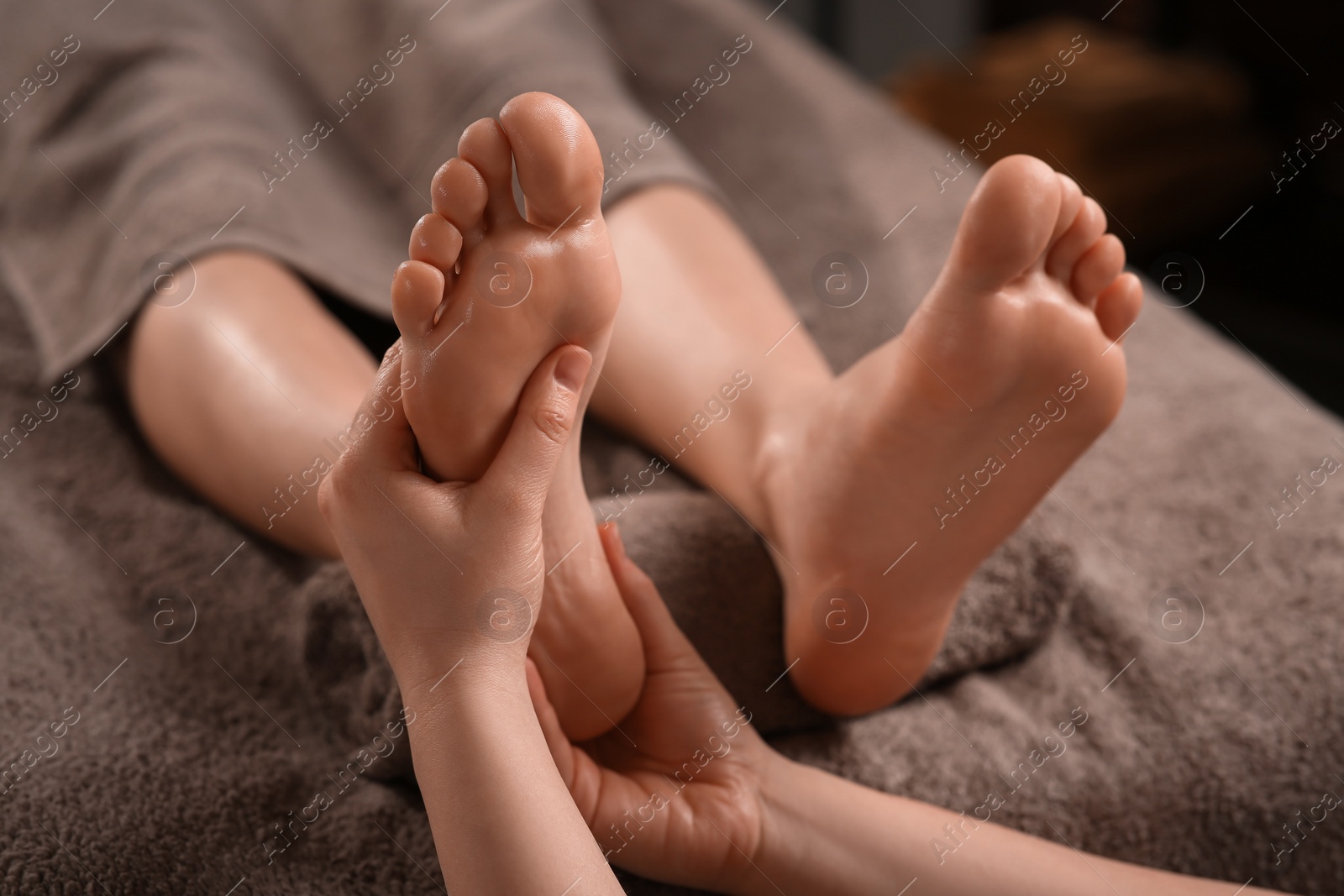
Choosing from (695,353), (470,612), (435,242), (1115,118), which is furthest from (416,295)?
(1115,118)

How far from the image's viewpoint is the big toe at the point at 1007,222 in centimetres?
50

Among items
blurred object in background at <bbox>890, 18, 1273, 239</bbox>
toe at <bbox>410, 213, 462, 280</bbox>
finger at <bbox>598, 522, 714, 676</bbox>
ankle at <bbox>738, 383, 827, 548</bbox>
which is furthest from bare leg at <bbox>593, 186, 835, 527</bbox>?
blurred object in background at <bbox>890, 18, 1273, 239</bbox>

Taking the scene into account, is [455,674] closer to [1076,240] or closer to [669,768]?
[669,768]

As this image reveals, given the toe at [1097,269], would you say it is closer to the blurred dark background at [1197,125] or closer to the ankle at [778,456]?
the ankle at [778,456]

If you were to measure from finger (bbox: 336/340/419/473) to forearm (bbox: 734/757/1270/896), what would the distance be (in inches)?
10.7

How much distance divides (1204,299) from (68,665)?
194cm

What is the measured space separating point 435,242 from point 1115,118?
1.55 meters

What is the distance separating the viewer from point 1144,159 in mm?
1753

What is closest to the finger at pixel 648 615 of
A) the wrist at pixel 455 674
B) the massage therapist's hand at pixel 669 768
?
the massage therapist's hand at pixel 669 768

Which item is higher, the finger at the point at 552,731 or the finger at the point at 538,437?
the finger at the point at 538,437

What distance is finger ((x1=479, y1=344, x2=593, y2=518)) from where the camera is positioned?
457 millimetres

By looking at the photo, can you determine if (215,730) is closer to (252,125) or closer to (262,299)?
(262,299)

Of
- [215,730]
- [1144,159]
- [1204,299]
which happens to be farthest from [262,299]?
[1204,299]

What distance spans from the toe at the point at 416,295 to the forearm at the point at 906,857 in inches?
12.2
